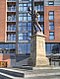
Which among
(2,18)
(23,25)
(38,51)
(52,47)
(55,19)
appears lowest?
(52,47)

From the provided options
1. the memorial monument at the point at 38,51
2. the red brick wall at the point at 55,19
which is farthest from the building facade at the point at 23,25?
the memorial monument at the point at 38,51

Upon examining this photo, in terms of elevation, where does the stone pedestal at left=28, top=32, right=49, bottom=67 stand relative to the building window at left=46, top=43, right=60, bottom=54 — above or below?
above

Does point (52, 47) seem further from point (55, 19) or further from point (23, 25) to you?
point (23, 25)

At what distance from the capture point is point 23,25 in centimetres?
6619

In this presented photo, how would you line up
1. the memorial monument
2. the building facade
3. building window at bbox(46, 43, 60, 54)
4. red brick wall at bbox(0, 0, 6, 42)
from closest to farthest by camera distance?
the memorial monument
building window at bbox(46, 43, 60, 54)
the building facade
red brick wall at bbox(0, 0, 6, 42)

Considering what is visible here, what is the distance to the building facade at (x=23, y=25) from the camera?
64.8 metres

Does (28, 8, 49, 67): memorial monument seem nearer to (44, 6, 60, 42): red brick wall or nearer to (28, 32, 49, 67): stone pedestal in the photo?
(28, 32, 49, 67): stone pedestal

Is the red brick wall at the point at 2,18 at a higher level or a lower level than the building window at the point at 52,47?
higher

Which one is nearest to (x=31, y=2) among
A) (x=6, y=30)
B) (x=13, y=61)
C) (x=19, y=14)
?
(x=19, y=14)

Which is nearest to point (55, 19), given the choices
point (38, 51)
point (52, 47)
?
point (52, 47)

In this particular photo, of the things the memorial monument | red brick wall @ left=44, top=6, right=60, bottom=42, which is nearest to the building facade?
red brick wall @ left=44, top=6, right=60, bottom=42

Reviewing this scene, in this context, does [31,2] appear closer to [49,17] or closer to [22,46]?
[49,17]

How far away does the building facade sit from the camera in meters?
64.8

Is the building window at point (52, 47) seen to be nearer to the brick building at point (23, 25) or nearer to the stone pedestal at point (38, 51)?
the brick building at point (23, 25)
